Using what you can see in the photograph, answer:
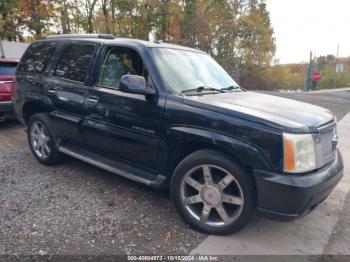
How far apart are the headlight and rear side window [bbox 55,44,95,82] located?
8.75ft

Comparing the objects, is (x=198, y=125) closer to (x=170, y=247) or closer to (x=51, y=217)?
(x=170, y=247)

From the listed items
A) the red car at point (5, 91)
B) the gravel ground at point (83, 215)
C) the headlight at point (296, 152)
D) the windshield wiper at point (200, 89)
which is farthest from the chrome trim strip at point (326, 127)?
the red car at point (5, 91)

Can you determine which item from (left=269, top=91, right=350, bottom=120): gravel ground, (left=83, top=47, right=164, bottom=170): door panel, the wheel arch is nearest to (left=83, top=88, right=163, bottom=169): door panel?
(left=83, top=47, right=164, bottom=170): door panel

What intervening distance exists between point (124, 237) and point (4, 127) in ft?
18.2

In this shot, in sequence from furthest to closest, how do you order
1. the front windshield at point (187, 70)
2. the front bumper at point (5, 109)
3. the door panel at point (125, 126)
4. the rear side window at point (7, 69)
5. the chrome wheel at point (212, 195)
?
the rear side window at point (7, 69) < the front bumper at point (5, 109) < the front windshield at point (187, 70) < the door panel at point (125, 126) < the chrome wheel at point (212, 195)

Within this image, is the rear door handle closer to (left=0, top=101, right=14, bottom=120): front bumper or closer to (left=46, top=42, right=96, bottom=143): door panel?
(left=46, top=42, right=96, bottom=143): door panel

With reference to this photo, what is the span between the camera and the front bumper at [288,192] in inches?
106

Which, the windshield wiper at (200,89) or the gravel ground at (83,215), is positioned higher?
the windshield wiper at (200,89)

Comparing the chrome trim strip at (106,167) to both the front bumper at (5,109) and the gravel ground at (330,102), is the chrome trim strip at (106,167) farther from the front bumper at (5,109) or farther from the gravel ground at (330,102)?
the gravel ground at (330,102)

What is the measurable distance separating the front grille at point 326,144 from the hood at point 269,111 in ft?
0.24

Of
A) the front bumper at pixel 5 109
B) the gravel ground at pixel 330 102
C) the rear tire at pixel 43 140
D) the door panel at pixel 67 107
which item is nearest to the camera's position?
the door panel at pixel 67 107

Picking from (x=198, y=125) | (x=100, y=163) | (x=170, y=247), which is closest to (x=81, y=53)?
(x=100, y=163)

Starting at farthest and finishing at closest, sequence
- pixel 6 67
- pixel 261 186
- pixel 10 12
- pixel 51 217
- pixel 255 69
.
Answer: pixel 255 69 → pixel 10 12 → pixel 6 67 → pixel 51 217 → pixel 261 186

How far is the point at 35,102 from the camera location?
4785mm
